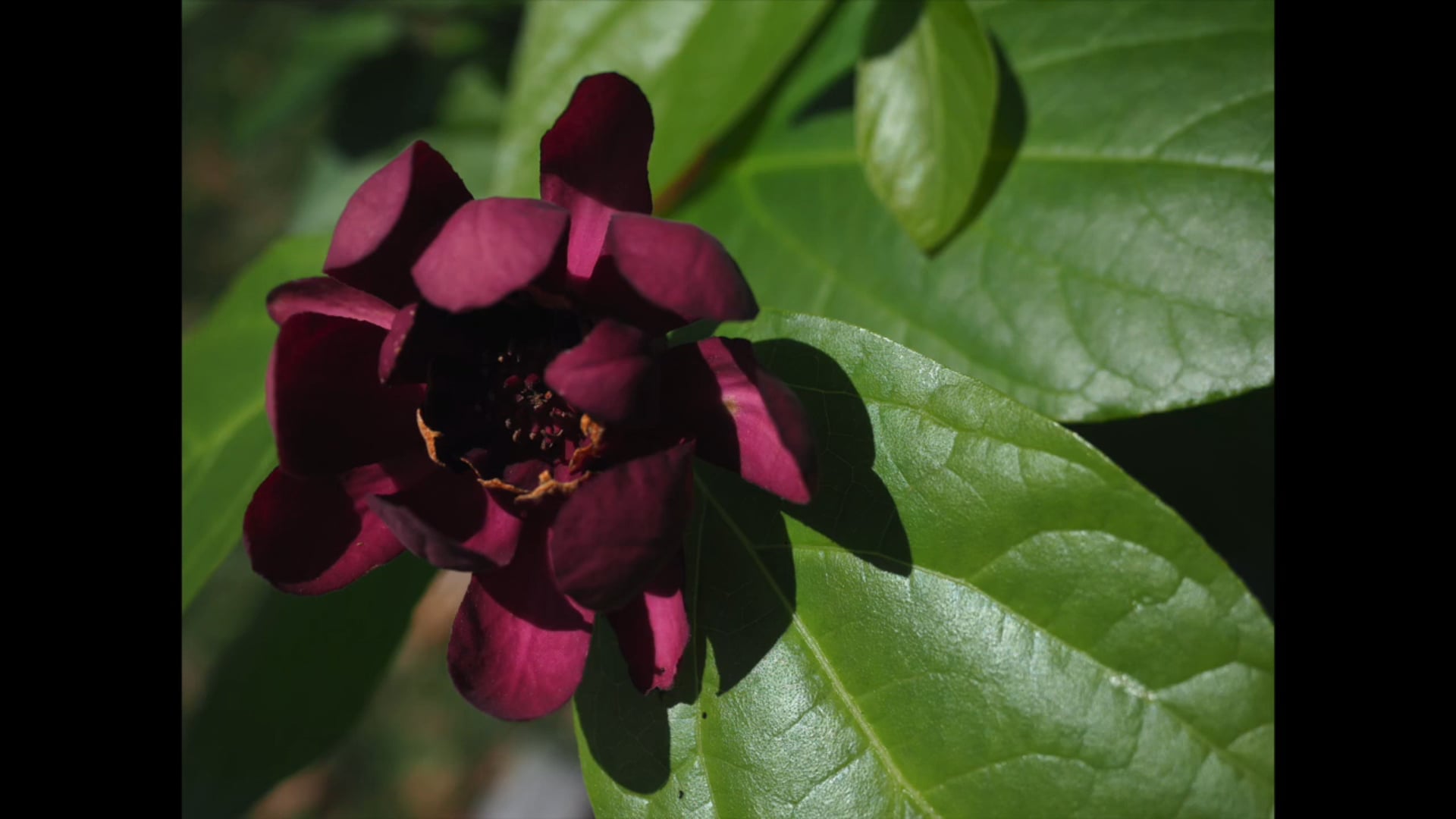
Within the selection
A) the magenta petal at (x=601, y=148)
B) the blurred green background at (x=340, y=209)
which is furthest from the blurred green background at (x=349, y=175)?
the magenta petal at (x=601, y=148)

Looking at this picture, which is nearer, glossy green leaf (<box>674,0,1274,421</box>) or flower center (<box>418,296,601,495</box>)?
flower center (<box>418,296,601,495</box>)

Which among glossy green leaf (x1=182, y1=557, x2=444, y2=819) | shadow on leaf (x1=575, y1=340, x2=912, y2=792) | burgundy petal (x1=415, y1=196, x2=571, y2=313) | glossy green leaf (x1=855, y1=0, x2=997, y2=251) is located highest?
burgundy petal (x1=415, y1=196, x2=571, y2=313)

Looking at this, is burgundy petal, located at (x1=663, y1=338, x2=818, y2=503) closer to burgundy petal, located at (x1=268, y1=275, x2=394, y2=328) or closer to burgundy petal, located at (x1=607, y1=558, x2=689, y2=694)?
burgundy petal, located at (x1=607, y1=558, x2=689, y2=694)

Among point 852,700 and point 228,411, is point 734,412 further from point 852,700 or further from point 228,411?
point 228,411

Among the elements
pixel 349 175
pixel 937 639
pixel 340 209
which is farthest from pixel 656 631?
pixel 349 175

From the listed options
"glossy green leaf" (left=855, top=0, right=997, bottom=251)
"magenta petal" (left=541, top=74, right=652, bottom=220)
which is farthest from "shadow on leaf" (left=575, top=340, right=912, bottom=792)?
"glossy green leaf" (left=855, top=0, right=997, bottom=251)

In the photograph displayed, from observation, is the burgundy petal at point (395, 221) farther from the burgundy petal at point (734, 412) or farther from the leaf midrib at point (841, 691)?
the leaf midrib at point (841, 691)

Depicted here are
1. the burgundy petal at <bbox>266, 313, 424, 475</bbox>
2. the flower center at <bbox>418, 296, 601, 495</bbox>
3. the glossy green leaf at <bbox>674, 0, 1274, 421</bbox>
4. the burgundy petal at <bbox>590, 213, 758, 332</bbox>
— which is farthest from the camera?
the glossy green leaf at <bbox>674, 0, 1274, 421</bbox>
